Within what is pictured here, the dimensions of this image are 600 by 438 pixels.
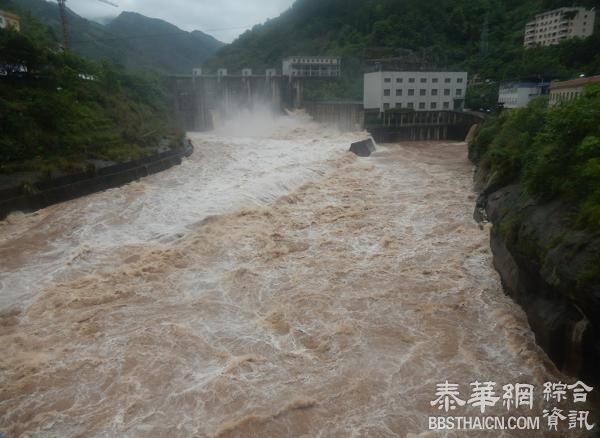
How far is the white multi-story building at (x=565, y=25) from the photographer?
2010 inches

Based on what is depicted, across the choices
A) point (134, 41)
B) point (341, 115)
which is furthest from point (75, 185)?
point (134, 41)

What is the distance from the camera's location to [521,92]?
3331 centimetres

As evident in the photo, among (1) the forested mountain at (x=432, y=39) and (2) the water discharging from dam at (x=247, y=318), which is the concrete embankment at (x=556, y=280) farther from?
(1) the forested mountain at (x=432, y=39)

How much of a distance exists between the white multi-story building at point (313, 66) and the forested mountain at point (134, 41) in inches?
713

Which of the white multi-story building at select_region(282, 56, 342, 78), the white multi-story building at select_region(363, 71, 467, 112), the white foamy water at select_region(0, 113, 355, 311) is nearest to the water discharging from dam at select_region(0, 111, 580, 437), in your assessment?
the white foamy water at select_region(0, 113, 355, 311)

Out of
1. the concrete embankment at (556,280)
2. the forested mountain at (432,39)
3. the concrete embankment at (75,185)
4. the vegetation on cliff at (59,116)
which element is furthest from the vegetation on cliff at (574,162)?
the forested mountain at (432,39)

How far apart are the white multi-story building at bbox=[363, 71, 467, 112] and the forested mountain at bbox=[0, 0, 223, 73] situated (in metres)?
28.5

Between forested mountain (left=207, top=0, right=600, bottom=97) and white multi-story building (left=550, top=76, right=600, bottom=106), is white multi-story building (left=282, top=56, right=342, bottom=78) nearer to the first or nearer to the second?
forested mountain (left=207, top=0, right=600, bottom=97)

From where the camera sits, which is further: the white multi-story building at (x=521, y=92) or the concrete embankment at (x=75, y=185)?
the white multi-story building at (x=521, y=92)

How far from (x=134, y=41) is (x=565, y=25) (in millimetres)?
90770

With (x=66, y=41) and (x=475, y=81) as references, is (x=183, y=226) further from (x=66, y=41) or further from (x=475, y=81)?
(x=475, y=81)

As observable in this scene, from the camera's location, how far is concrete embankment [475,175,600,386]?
5.92 metres

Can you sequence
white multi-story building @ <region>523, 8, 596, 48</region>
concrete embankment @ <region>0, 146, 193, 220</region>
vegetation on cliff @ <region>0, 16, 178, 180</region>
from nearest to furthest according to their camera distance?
concrete embankment @ <region>0, 146, 193, 220</region> → vegetation on cliff @ <region>0, 16, 178, 180</region> → white multi-story building @ <region>523, 8, 596, 48</region>

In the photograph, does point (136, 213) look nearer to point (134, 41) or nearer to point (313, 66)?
point (313, 66)
